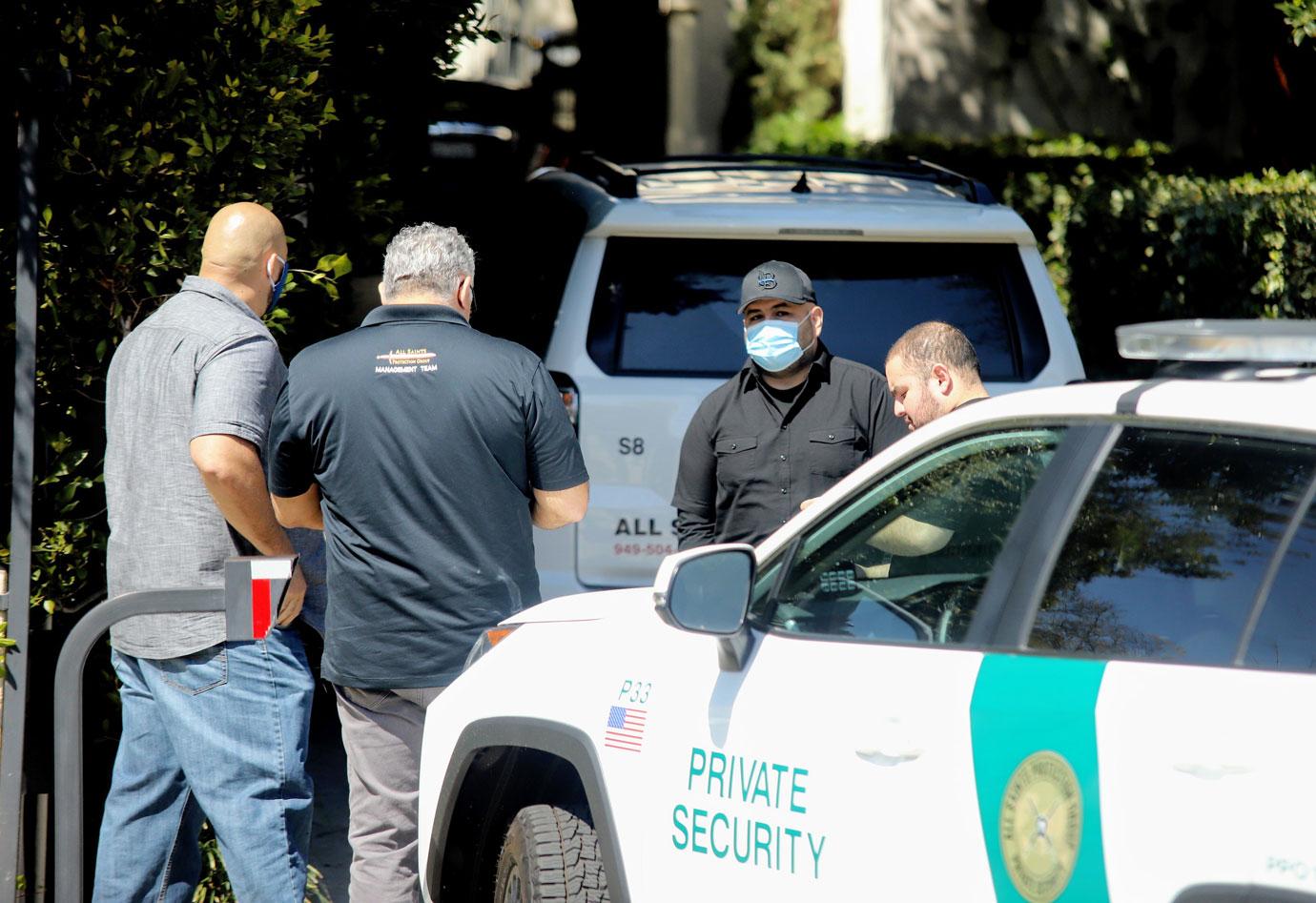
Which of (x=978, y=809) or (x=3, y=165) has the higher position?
(x=3, y=165)

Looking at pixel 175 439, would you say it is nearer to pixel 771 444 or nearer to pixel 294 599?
pixel 294 599

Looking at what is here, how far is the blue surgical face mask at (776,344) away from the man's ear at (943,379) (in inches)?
24.1

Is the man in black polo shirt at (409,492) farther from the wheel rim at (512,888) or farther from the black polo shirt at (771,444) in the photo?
the black polo shirt at (771,444)

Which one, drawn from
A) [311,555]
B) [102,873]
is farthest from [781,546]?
[102,873]

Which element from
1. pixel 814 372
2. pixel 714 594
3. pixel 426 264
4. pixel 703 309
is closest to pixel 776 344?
pixel 814 372

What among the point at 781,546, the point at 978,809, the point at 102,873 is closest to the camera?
the point at 978,809

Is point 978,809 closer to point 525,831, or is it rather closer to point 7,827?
point 525,831

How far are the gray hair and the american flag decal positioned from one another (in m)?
1.29

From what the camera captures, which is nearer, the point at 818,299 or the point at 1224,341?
the point at 1224,341

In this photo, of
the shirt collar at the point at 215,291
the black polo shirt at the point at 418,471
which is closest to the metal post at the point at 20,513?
the shirt collar at the point at 215,291

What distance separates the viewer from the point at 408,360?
3836 mm

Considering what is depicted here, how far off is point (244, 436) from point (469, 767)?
0.91 metres

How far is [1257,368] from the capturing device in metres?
2.45

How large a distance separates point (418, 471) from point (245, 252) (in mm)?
686
